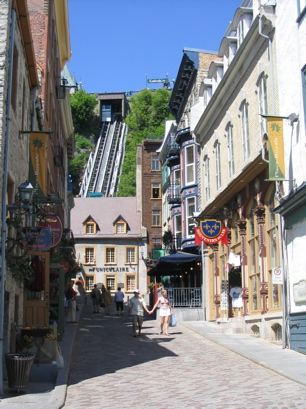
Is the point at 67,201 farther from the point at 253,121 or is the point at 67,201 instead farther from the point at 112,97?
the point at 112,97

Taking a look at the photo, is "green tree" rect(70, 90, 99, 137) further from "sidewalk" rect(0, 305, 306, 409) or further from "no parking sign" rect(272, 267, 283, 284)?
"no parking sign" rect(272, 267, 283, 284)

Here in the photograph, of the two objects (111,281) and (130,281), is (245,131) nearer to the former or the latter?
(130,281)

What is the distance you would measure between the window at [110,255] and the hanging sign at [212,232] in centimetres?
3398

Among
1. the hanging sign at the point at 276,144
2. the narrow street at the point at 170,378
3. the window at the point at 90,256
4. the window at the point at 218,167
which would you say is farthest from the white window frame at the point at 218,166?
the window at the point at 90,256

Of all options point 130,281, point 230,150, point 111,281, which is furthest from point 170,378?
point 111,281

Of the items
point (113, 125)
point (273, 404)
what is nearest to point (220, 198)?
point (273, 404)

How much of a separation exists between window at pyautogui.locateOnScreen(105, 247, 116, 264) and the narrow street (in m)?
37.9

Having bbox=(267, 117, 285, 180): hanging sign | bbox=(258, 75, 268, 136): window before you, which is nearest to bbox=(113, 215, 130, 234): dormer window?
bbox=(258, 75, 268, 136): window

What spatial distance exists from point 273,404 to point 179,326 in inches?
552

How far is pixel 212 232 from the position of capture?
25094 mm

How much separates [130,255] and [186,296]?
1164 inches

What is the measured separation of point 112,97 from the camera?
136 metres

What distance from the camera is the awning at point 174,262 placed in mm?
29328

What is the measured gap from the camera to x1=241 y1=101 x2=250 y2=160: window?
73.8ft
